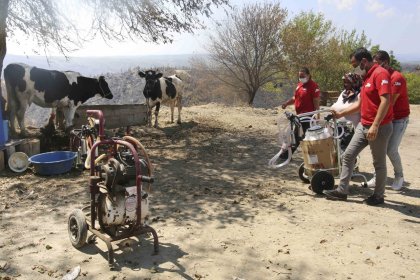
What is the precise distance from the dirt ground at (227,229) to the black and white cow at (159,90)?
160 inches

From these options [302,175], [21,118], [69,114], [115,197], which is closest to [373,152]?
[302,175]

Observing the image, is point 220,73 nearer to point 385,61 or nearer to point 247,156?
point 247,156

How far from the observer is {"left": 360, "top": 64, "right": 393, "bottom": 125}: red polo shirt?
493cm

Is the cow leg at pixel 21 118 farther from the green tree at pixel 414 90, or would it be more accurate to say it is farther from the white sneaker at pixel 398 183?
the green tree at pixel 414 90

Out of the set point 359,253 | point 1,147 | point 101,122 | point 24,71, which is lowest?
point 359,253

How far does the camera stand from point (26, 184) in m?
6.50

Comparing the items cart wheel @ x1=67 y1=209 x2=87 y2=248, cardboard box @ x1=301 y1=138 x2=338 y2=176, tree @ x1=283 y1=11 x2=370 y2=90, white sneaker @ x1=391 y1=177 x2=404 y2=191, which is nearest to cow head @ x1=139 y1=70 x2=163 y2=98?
cardboard box @ x1=301 y1=138 x2=338 y2=176

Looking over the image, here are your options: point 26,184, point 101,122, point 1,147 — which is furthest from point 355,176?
point 1,147

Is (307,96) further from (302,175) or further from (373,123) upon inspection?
(373,123)

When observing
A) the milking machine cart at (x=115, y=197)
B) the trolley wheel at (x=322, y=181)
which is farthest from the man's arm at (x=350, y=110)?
the milking machine cart at (x=115, y=197)

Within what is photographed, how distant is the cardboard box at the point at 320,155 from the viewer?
19.7ft

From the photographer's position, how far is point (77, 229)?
170 inches

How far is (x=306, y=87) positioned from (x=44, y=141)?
5478 mm

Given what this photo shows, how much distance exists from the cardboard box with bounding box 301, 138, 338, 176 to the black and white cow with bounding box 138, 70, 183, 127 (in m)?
6.52
